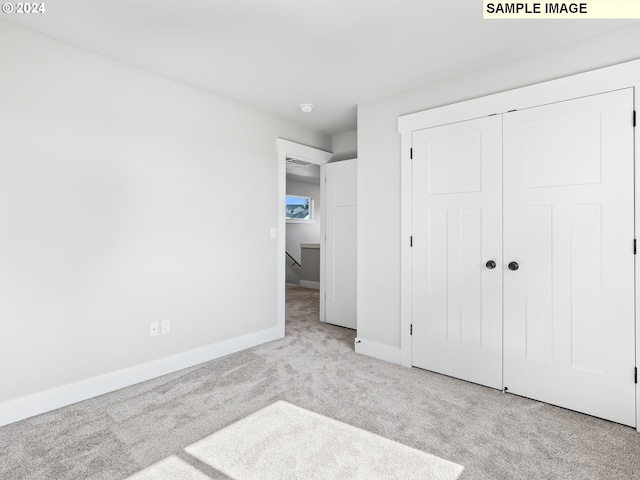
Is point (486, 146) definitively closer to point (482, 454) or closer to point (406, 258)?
point (406, 258)

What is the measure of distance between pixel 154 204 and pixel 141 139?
0.50 metres

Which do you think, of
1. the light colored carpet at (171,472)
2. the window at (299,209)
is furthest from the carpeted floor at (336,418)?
the window at (299,209)

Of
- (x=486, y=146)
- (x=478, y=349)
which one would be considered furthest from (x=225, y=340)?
(x=486, y=146)

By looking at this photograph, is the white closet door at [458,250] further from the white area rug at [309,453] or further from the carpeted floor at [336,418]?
the white area rug at [309,453]

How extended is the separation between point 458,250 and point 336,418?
1.54 m

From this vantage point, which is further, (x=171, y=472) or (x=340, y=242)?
(x=340, y=242)

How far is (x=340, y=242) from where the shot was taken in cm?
420

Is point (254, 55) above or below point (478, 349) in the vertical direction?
above

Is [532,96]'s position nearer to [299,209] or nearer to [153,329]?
[153,329]

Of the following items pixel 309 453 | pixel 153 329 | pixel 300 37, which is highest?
pixel 300 37

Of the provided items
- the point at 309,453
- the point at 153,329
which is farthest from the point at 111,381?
the point at 309,453

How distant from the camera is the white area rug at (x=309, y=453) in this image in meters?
1.61

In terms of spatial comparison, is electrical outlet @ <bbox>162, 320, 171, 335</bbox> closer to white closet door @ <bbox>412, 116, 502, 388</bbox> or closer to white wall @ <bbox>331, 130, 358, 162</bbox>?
white closet door @ <bbox>412, 116, 502, 388</bbox>

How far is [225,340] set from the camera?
321cm
